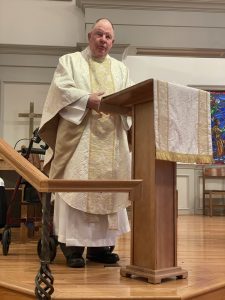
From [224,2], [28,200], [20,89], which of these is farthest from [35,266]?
[224,2]

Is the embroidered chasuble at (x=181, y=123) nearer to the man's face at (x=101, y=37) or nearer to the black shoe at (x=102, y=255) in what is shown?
the man's face at (x=101, y=37)

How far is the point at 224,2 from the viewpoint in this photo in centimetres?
791

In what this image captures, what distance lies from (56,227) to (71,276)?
1.96 ft

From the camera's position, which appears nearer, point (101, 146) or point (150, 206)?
point (150, 206)

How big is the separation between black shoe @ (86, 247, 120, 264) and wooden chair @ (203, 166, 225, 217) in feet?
21.1

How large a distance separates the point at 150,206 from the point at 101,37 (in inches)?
48.5

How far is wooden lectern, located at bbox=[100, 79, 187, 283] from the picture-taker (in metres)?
2.39

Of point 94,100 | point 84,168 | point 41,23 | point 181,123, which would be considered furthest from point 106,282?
point 41,23

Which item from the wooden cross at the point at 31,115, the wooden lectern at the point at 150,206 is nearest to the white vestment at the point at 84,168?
the wooden lectern at the point at 150,206

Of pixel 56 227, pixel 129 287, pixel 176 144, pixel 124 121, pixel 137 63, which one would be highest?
pixel 137 63

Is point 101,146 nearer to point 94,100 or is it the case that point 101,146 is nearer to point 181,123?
point 94,100

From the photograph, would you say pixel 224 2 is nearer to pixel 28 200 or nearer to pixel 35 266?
pixel 28 200

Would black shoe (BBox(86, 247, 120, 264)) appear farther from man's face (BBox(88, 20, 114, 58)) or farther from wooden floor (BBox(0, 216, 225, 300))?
man's face (BBox(88, 20, 114, 58))

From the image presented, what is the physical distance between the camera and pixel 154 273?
7.72ft
